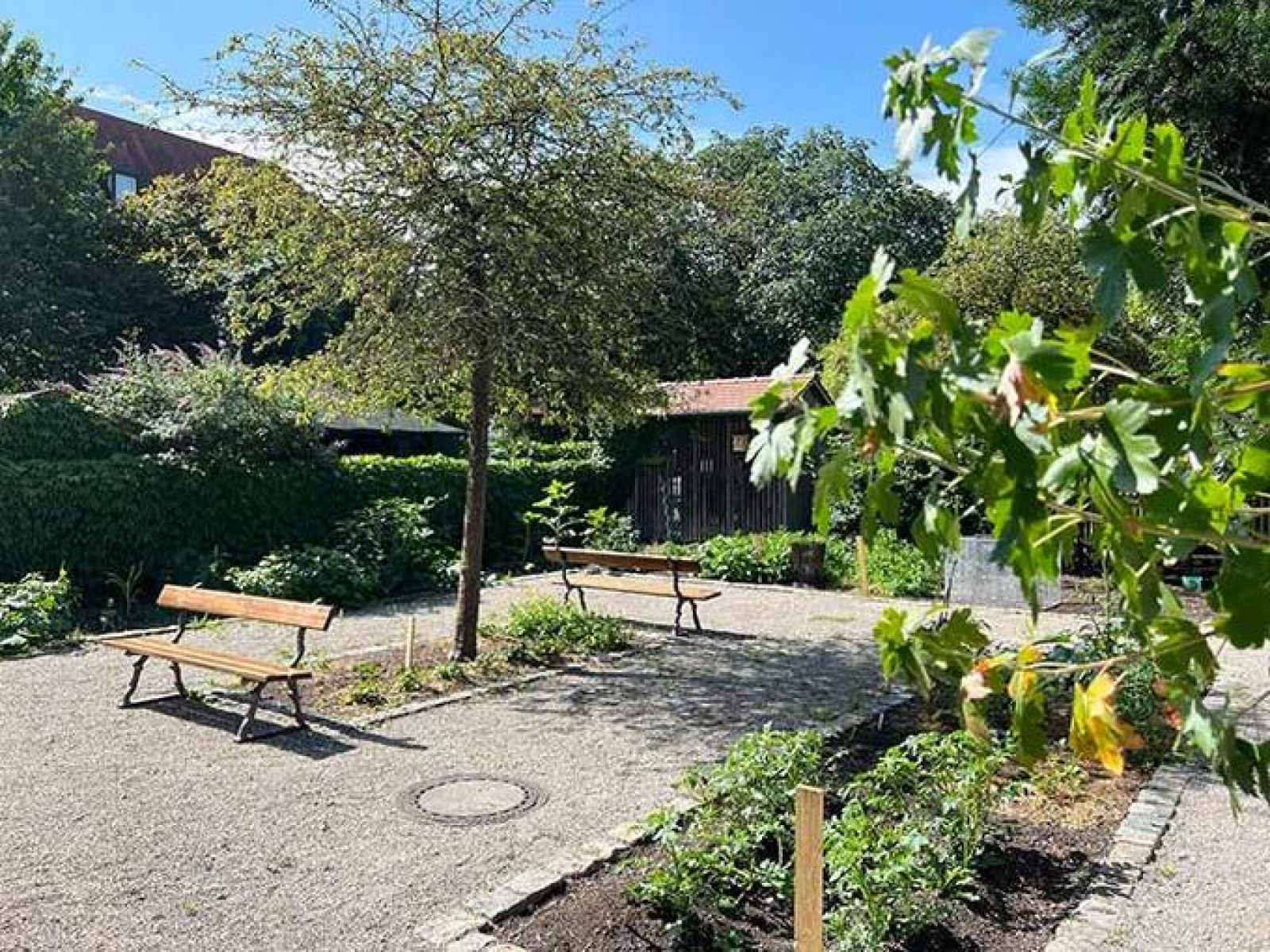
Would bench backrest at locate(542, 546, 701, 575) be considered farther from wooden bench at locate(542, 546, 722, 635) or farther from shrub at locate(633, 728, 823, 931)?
shrub at locate(633, 728, 823, 931)

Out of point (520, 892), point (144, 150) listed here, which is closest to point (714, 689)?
point (520, 892)

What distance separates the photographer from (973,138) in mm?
1253

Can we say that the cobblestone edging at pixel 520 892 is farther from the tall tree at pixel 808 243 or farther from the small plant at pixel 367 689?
the tall tree at pixel 808 243

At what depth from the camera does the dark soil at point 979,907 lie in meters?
3.53

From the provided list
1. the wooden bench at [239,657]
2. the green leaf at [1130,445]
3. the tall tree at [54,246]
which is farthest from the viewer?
the tall tree at [54,246]

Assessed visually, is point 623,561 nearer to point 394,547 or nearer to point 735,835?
point 394,547

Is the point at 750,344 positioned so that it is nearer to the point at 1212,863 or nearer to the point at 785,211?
the point at 785,211

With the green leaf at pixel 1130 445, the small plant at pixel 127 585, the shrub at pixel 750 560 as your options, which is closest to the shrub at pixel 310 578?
the small plant at pixel 127 585

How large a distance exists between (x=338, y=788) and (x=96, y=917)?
160 cm

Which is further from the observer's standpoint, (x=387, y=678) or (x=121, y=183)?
(x=121, y=183)

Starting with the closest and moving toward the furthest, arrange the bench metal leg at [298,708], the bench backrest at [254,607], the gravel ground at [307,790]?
the gravel ground at [307,790], the bench metal leg at [298,708], the bench backrest at [254,607]

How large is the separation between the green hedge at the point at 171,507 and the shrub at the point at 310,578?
65 centimetres

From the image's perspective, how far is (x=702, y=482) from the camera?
60.5 ft

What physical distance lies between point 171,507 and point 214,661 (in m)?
5.94
